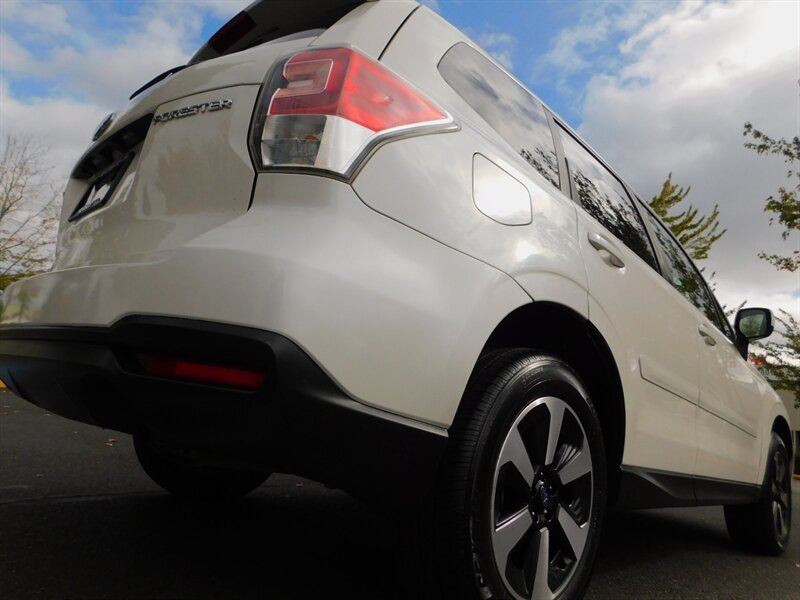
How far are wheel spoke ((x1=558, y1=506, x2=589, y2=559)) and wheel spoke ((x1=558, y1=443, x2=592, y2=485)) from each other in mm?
90

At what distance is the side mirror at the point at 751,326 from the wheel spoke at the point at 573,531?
96.5 inches

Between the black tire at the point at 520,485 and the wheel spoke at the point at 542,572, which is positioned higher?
the black tire at the point at 520,485

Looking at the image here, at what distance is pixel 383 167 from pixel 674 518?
14.2 feet

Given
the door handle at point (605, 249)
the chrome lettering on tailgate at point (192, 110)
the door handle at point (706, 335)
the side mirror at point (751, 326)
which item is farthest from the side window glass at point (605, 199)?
the side mirror at point (751, 326)

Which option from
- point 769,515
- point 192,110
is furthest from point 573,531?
point 769,515

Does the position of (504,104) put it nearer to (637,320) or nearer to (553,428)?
(637,320)

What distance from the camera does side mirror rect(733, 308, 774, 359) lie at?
12.9ft

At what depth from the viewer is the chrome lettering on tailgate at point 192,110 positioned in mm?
1724

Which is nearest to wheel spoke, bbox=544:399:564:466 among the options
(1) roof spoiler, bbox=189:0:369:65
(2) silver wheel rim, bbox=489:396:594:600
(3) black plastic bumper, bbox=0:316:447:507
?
(2) silver wheel rim, bbox=489:396:594:600

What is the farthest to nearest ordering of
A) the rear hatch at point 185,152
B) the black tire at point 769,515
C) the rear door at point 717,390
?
1. the black tire at point 769,515
2. the rear door at point 717,390
3. the rear hatch at point 185,152

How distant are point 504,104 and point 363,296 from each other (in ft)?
3.48

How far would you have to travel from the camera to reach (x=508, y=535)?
1.68m

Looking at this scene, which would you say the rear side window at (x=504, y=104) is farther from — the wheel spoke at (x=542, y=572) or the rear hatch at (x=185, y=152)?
the wheel spoke at (x=542, y=572)

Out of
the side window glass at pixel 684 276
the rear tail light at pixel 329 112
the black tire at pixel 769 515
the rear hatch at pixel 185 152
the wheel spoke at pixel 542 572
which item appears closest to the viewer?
the rear tail light at pixel 329 112
